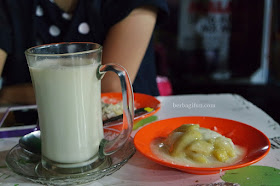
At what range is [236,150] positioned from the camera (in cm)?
71

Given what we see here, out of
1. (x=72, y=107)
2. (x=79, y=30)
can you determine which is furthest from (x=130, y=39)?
(x=72, y=107)

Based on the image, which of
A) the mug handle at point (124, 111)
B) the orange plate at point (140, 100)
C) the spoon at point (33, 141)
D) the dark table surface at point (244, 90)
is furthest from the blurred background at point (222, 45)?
the mug handle at point (124, 111)

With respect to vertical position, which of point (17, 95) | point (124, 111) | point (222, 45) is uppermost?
point (124, 111)

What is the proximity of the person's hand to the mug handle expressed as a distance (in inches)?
35.6

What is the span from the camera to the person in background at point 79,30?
4.53 ft

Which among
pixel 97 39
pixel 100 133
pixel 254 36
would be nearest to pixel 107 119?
pixel 100 133

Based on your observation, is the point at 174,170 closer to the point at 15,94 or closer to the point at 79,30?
the point at 79,30

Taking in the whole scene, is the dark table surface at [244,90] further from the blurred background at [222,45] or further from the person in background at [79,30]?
the person in background at [79,30]

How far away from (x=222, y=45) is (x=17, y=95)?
A: 3467mm

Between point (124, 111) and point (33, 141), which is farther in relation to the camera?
point (33, 141)

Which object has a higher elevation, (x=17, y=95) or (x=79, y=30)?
(x=79, y=30)

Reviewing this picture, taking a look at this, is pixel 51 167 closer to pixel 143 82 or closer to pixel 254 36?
pixel 143 82

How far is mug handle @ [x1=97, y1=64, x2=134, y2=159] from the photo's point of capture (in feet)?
2.20

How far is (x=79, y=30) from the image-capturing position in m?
1.50
